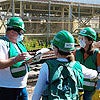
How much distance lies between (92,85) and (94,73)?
894 millimetres

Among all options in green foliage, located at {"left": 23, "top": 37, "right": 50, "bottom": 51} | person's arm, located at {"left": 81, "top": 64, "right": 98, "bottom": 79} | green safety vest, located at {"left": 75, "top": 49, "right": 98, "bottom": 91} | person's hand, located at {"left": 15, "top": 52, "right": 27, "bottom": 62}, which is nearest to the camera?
person's arm, located at {"left": 81, "top": 64, "right": 98, "bottom": 79}

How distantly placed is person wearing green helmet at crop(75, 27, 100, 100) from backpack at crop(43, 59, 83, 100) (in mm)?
1197

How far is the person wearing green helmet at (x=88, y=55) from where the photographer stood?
4.18 meters

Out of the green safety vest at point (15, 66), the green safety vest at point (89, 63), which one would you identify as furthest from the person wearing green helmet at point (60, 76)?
the green safety vest at point (89, 63)

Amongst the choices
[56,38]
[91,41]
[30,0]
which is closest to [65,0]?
[30,0]

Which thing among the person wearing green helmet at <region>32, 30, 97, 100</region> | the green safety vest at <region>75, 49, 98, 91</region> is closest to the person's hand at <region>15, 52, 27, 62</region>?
the person wearing green helmet at <region>32, 30, 97, 100</region>

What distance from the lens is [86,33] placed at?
4.28m

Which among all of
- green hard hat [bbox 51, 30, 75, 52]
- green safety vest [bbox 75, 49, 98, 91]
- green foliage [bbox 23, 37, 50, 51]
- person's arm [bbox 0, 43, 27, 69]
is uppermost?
green hard hat [bbox 51, 30, 75, 52]

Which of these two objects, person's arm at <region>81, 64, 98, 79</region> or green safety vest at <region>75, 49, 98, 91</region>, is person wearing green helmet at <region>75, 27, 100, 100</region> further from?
person's arm at <region>81, 64, 98, 79</region>

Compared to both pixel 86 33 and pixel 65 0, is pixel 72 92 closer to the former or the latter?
pixel 86 33

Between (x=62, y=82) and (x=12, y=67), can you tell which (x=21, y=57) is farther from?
(x=62, y=82)

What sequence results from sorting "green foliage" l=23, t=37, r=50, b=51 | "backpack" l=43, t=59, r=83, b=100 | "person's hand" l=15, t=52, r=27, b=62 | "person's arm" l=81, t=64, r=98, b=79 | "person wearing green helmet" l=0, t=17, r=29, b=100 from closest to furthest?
"backpack" l=43, t=59, r=83, b=100, "person's arm" l=81, t=64, r=98, b=79, "person's hand" l=15, t=52, r=27, b=62, "person wearing green helmet" l=0, t=17, r=29, b=100, "green foliage" l=23, t=37, r=50, b=51

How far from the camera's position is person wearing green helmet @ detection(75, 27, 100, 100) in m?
4.18

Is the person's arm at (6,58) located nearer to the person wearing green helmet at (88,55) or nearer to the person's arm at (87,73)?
the person's arm at (87,73)
